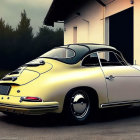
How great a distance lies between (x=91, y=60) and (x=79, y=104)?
1.06 metres

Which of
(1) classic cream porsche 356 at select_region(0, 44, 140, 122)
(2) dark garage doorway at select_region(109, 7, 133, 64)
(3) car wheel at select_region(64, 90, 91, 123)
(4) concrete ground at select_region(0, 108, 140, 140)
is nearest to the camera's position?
(4) concrete ground at select_region(0, 108, 140, 140)

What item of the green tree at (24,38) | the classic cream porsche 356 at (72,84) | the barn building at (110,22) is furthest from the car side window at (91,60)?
the green tree at (24,38)

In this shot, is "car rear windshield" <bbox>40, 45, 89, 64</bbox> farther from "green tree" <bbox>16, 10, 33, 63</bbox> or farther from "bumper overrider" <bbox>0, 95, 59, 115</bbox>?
"green tree" <bbox>16, 10, 33, 63</bbox>

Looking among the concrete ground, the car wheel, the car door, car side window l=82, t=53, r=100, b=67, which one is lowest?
the concrete ground

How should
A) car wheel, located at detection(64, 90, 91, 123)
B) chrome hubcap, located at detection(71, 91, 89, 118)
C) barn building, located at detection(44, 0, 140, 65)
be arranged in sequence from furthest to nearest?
barn building, located at detection(44, 0, 140, 65) < chrome hubcap, located at detection(71, 91, 89, 118) < car wheel, located at detection(64, 90, 91, 123)

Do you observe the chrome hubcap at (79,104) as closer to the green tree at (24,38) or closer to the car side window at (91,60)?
the car side window at (91,60)

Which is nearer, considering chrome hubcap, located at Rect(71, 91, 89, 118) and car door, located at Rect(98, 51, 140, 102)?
chrome hubcap, located at Rect(71, 91, 89, 118)

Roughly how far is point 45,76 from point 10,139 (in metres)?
1.50

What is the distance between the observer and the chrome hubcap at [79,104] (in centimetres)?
716

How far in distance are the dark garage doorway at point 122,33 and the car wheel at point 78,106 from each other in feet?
29.9

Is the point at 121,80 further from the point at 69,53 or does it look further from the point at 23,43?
the point at 23,43

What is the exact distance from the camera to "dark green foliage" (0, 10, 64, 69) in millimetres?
61344

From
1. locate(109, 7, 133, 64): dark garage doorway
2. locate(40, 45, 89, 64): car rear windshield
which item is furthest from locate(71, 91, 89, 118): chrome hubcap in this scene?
locate(109, 7, 133, 64): dark garage doorway

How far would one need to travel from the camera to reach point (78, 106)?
23.7 ft
